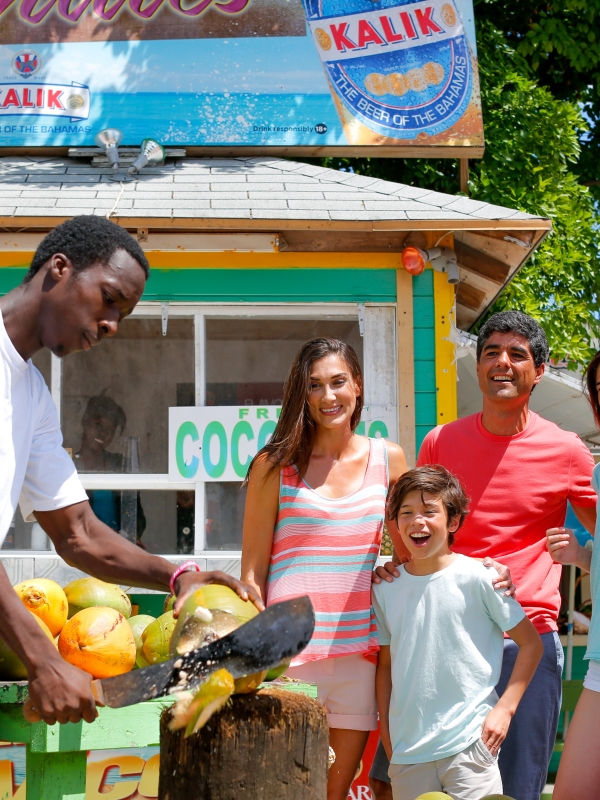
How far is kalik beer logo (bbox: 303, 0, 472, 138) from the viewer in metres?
7.36

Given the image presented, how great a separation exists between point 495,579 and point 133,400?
4000 mm

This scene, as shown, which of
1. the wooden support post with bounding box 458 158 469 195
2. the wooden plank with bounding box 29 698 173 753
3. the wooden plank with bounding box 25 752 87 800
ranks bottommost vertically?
the wooden plank with bounding box 25 752 87 800

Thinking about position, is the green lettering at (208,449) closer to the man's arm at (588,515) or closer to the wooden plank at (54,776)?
the man's arm at (588,515)

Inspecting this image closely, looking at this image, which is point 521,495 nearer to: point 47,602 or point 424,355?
point 47,602

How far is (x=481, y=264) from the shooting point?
6.64 metres

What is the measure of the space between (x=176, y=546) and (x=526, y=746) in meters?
3.48

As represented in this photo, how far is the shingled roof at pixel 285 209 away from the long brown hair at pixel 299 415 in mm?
2410

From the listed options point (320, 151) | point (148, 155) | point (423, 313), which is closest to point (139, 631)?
point (423, 313)

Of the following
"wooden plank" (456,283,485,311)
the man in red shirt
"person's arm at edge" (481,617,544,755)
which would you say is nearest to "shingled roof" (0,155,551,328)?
"wooden plank" (456,283,485,311)

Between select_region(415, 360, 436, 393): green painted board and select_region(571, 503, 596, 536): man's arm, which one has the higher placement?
select_region(415, 360, 436, 393): green painted board

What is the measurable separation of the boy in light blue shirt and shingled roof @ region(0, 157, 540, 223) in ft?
9.17

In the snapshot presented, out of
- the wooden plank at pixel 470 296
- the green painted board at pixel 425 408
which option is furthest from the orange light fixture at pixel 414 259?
the wooden plank at pixel 470 296

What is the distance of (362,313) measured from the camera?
20.1 feet

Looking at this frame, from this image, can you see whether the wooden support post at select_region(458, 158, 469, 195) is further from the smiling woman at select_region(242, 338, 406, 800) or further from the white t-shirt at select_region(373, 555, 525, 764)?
the white t-shirt at select_region(373, 555, 525, 764)
